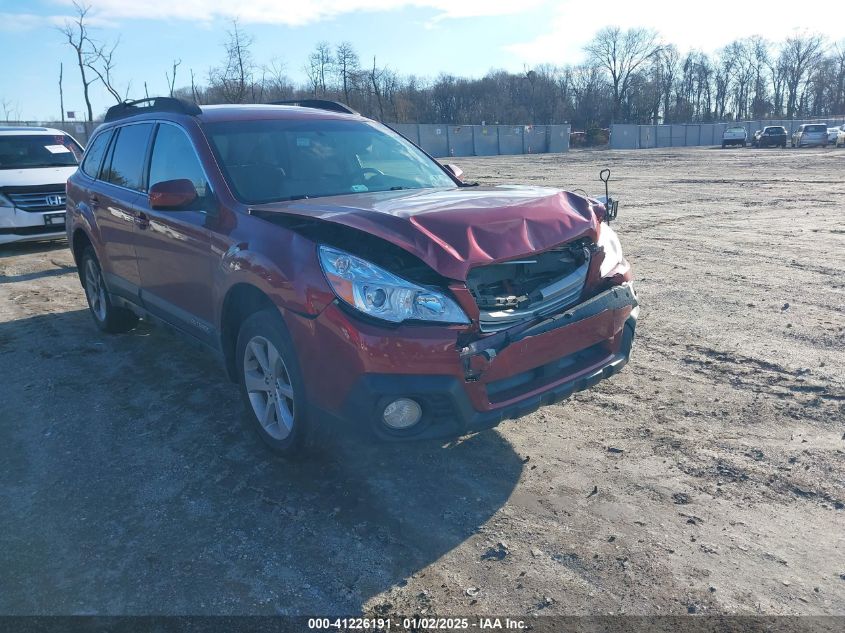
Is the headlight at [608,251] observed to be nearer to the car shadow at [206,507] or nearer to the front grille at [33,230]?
the car shadow at [206,507]

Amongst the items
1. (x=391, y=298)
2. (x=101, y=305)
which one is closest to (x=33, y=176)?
(x=101, y=305)

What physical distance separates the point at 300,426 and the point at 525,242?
4.84 feet

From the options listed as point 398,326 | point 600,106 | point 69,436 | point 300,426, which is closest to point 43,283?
point 69,436

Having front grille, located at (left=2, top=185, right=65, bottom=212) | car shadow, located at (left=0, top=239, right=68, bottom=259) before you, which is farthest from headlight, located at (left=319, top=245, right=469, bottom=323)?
car shadow, located at (left=0, top=239, right=68, bottom=259)

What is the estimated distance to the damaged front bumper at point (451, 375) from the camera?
9.89 ft

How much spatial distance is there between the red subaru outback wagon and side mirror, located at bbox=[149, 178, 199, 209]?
0.04 feet

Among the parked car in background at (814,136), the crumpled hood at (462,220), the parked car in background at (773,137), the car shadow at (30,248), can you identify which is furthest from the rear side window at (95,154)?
the parked car in background at (773,137)

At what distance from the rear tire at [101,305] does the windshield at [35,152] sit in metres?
6.44

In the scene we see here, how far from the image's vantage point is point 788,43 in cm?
10212

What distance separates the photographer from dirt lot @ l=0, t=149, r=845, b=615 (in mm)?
2734

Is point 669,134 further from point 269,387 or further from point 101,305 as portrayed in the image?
point 269,387

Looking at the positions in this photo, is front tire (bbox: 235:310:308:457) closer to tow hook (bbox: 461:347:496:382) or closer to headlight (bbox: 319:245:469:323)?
headlight (bbox: 319:245:469:323)

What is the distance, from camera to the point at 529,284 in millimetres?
3475

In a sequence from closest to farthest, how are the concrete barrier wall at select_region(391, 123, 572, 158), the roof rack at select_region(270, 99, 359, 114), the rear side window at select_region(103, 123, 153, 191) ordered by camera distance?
the rear side window at select_region(103, 123, 153, 191) < the roof rack at select_region(270, 99, 359, 114) < the concrete barrier wall at select_region(391, 123, 572, 158)
